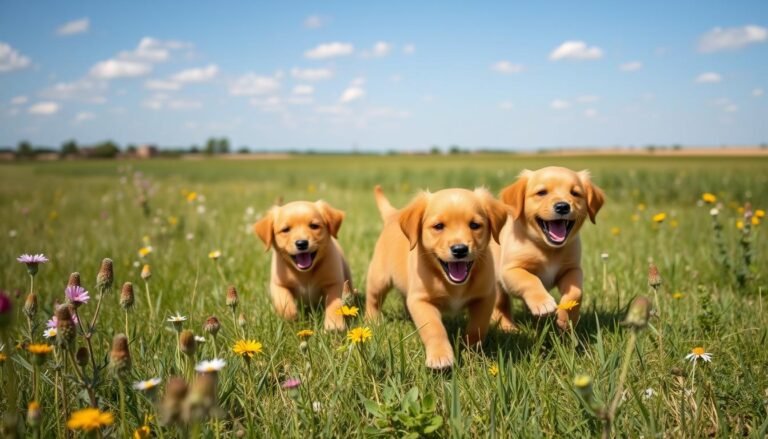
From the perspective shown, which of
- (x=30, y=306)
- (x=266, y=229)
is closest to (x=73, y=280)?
(x=30, y=306)

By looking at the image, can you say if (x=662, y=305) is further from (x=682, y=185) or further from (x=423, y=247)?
(x=682, y=185)

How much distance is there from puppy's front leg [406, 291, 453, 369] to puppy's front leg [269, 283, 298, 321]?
0.90 m

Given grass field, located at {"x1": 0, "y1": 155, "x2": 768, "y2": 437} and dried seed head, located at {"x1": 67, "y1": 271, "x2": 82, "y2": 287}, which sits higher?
dried seed head, located at {"x1": 67, "y1": 271, "x2": 82, "y2": 287}

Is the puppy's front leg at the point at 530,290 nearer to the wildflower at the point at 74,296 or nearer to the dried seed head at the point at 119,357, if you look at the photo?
the dried seed head at the point at 119,357

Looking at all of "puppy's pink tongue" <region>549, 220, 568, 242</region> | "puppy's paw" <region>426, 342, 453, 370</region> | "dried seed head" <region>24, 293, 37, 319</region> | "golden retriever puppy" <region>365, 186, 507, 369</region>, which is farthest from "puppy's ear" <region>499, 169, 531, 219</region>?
"dried seed head" <region>24, 293, 37, 319</region>

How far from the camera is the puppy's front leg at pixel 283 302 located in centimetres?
335

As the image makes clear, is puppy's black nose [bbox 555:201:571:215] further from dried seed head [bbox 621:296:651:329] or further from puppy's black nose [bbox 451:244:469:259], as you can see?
dried seed head [bbox 621:296:651:329]

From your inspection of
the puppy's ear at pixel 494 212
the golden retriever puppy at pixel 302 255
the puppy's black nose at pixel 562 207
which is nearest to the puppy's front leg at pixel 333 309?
the golden retriever puppy at pixel 302 255

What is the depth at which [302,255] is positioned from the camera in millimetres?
3598

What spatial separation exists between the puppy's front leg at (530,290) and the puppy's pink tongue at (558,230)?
0.27 meters

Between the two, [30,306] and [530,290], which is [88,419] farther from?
[530,290]

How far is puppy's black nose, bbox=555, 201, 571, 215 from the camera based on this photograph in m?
2.89

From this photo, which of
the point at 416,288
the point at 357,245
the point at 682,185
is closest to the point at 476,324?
the point at 416,288

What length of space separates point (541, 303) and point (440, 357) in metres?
0.72
